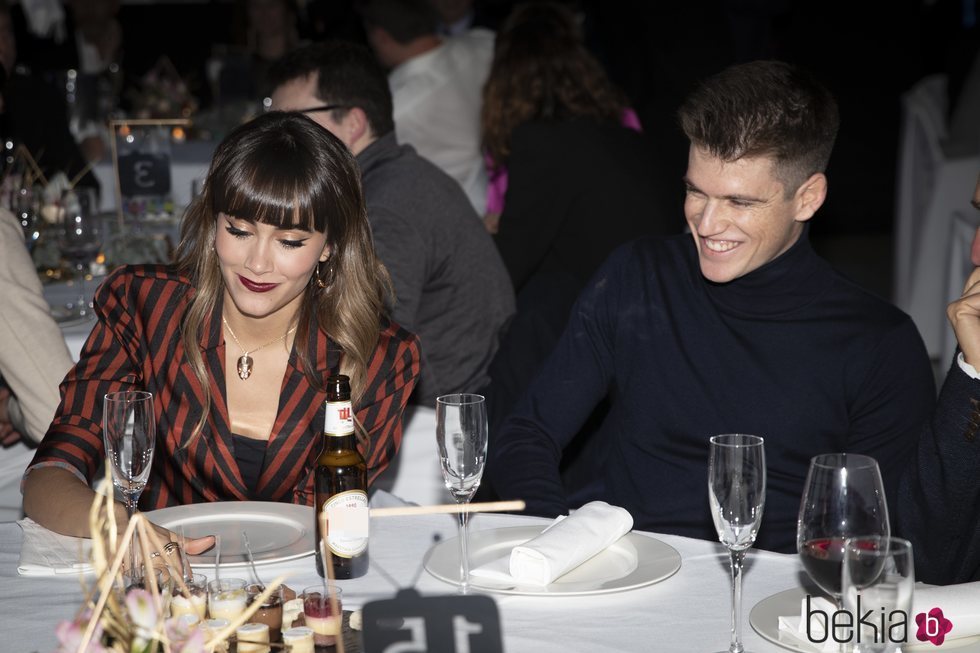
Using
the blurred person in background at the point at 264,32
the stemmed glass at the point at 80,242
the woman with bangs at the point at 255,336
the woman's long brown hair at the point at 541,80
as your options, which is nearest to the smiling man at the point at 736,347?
the woman with bangs at the point at 255,336

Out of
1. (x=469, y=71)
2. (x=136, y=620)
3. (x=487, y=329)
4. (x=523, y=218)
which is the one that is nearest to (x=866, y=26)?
(x=469, y=71)

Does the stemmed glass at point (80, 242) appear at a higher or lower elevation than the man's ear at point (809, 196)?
lower

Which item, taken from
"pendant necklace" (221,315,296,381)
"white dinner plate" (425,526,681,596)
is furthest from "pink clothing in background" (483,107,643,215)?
"white dinner plate" (425,526,681,596)

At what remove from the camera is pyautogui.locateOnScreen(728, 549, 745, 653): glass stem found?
1352 millimetres

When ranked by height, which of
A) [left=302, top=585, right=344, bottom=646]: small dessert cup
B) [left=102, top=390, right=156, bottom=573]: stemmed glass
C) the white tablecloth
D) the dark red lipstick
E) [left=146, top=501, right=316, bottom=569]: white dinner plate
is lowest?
the white tablecloth

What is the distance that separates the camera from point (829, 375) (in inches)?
80.5

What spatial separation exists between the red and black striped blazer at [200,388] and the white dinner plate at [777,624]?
2.69ft

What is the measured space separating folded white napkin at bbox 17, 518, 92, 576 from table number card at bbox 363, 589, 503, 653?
41 centimetres

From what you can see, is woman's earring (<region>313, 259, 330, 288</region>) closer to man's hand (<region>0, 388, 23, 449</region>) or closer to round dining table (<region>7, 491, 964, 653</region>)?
round dining table (<region>7, 491, 964, 653</region>)

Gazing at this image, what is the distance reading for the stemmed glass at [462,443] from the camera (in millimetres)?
1547

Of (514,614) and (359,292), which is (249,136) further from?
(514,614)

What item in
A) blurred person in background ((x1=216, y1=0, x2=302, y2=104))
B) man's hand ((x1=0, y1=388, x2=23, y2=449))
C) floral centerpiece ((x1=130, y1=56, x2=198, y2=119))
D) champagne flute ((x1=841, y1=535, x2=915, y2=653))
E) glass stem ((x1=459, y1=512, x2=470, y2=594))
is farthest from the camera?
blurred person in background ((x1=216, y1=0, x2=302, y2=104))

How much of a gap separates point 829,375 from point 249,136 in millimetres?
1091

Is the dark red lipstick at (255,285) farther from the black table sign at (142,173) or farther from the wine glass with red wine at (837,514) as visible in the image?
the black table sign at (142,173)
